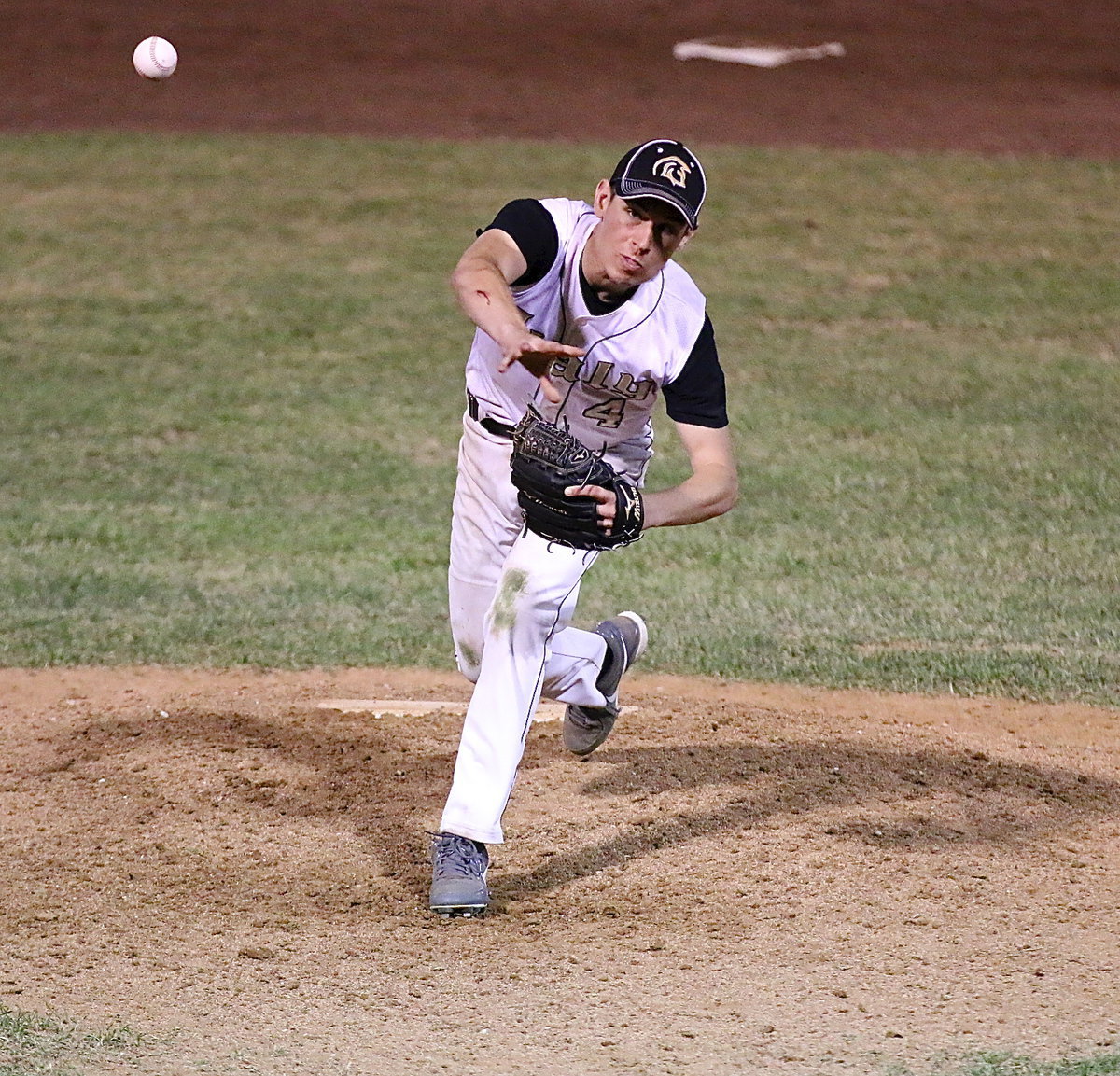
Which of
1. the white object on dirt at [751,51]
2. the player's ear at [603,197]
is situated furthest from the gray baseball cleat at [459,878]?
the white object on dirt at [751,51]

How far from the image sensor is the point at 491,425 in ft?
14.7

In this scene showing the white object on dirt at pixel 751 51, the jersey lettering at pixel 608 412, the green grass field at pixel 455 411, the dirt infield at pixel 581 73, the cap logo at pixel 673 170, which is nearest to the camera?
the cap logo at pixel 673 170

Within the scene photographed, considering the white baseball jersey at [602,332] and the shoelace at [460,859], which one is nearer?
the shoelace at [460,859]

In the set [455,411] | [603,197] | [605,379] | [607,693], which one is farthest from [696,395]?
[455,411]

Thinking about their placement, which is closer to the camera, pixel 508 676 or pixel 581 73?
pixel 508 676

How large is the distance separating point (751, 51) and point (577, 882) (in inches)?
608

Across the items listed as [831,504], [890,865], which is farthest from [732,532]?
[890,865]

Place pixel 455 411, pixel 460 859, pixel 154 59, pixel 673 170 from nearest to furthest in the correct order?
pixel 673 170
pixel 460 859
pixel 154 59
pixel 455 411

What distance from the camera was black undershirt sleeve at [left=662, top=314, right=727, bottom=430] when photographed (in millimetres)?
4180

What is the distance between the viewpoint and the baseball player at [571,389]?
3.96m

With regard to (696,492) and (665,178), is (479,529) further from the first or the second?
(665,178)

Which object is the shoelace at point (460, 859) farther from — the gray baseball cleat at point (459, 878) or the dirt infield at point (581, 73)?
the dirt infield at point (581, 73)

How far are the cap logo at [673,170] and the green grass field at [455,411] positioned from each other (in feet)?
9.24

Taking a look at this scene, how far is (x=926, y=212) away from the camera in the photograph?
47.3ft
